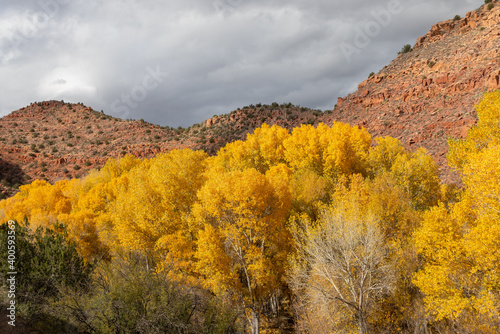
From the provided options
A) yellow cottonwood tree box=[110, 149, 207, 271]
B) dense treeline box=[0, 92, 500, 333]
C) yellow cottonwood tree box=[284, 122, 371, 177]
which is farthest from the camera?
yellow cottonwood tree box=[284, 122, 371, 177]

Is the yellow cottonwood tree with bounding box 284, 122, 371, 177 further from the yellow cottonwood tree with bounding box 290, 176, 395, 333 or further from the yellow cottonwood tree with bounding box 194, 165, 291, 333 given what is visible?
the yellow cottonwood tree with bounding box 290, 176, 395, 333

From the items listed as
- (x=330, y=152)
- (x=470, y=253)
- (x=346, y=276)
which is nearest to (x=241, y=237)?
(x=346, y=276)

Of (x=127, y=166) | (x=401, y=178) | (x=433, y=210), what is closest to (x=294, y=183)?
(x=401, y=178)

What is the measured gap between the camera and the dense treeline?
15523 millimetres

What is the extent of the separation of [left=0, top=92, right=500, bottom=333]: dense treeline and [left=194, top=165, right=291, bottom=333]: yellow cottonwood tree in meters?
0.12

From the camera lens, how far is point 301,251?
25.7 meters

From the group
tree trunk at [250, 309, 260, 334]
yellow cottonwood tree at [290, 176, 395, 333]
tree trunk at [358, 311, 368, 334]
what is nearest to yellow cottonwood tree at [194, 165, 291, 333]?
tree trunk at [250, 309, 260, 334]

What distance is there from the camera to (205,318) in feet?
55.1

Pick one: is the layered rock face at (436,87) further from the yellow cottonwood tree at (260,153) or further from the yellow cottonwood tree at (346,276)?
the yellow cottonwood tree at (346,276)

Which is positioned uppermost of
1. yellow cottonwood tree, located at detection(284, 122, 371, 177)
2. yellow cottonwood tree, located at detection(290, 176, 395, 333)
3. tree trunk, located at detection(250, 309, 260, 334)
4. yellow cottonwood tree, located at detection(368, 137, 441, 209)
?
yellow cottonwood tree, located at detection(284, 122, 371, 177)

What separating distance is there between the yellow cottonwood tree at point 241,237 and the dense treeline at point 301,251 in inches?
4.9

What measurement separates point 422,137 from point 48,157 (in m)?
102

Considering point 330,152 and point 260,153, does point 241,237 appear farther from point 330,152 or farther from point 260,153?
point 260,153

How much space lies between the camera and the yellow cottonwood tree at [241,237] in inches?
928
